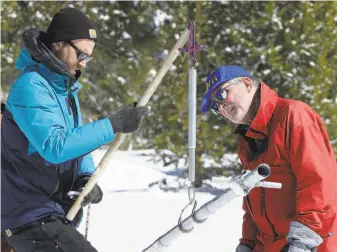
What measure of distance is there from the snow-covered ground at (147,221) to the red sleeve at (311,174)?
14.7 feet

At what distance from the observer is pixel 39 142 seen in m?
2.71

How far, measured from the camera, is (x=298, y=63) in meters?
13.3

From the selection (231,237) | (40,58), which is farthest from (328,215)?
(231,237)

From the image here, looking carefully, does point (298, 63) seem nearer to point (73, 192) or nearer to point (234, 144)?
point (234, 144)

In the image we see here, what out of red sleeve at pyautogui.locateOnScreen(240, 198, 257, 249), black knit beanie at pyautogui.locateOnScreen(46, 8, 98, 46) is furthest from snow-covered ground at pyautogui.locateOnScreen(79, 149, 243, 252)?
black knit beanie at pyautogui.locateOnScreen(46, 8, 98, 46)

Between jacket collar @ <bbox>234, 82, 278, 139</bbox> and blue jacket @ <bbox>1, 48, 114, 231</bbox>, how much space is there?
70 cm

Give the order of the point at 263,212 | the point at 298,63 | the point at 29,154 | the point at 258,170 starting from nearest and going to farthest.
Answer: the point at 258,170 < the point at 263,212 < the point at 29,154 < the point at 298,63

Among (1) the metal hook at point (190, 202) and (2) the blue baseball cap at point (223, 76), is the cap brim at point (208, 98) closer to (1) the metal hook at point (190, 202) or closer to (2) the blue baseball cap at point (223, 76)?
(2) the blue baseball cap at point (223, 76)

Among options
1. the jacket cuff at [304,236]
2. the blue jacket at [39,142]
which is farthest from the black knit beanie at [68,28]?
the jacket cuff at [304,236]

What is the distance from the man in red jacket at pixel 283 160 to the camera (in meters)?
2.34

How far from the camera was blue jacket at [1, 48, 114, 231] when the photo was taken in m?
2.71

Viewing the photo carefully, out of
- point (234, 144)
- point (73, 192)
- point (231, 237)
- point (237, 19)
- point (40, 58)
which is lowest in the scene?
point (234, 144)

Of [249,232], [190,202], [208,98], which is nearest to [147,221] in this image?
[249,232]

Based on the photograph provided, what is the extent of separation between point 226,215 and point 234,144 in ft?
15.8
